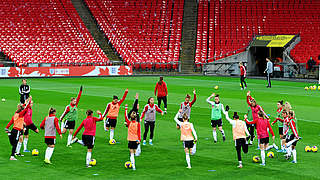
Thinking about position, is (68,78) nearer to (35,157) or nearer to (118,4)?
(118,4)

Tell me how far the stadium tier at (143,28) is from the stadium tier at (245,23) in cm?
308

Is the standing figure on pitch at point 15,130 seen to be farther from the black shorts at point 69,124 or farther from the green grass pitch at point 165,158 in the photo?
the black shorts at point 69,124

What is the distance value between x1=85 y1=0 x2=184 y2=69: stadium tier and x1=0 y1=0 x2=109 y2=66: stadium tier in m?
2.89

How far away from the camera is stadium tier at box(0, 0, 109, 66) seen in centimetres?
5506

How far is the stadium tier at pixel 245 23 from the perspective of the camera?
191 ft

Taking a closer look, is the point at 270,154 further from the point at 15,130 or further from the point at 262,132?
the point at 15,130

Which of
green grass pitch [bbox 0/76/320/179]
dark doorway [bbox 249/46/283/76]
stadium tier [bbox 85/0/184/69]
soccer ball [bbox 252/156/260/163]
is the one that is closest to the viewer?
green grass pitch [bbox 0/76/320/179]

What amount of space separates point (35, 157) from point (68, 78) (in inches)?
1427

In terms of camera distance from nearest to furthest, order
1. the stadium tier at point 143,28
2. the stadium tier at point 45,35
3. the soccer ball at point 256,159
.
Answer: the soccer ball at point 256,159, the stadium tier at point 45,35, the stadium tier at point 143,28

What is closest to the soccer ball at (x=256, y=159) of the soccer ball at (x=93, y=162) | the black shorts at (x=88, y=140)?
the soccer ball at (x=93, y=162)

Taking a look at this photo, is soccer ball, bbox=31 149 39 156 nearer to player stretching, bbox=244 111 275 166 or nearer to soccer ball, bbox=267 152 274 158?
player stretching, bbox=244 111 275 166

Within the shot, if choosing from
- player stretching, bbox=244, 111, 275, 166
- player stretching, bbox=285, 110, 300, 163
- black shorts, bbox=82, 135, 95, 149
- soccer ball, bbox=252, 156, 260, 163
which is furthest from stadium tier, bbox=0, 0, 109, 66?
player stretching, bbox=285, 110, 300, 163

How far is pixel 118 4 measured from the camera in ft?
216

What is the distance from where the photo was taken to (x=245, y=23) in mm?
61719
